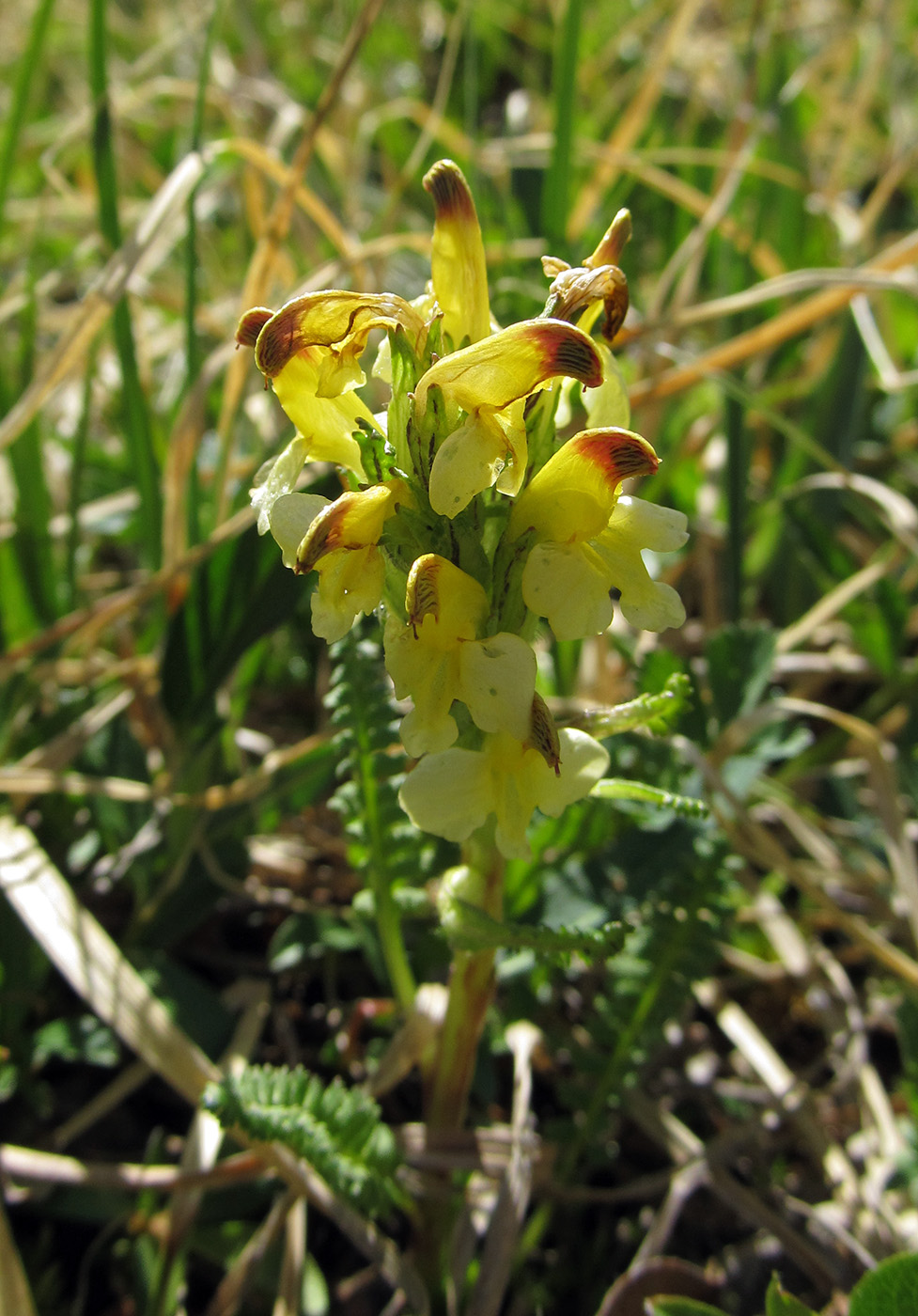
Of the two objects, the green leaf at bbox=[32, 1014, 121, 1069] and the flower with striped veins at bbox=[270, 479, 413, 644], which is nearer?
the flower with striped veins at bbox=[270, 479, 413, 644]

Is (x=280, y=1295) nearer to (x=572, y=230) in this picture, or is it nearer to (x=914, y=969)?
(x=914, y=969)

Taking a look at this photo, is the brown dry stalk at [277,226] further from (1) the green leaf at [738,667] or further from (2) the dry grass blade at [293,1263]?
(2) the dry grass blade at [293,1263]

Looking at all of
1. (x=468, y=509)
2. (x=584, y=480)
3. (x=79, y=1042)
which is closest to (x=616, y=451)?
(x=584, y=480)

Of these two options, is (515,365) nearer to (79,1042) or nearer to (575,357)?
(575,357)

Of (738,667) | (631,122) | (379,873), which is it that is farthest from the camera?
(631,122)

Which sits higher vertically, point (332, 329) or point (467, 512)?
point (332, 329)

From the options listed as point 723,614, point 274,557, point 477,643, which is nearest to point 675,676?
point 477,643

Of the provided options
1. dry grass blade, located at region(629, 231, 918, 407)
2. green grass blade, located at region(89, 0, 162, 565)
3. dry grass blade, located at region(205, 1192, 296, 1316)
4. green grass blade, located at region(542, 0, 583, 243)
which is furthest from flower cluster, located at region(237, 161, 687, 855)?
green grass blade, located at region(542, 0, 583, 243)

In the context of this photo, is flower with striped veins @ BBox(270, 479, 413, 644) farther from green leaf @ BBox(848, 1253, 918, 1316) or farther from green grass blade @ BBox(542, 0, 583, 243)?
green grass blade @ BBox(542, 0, 583, 243)
